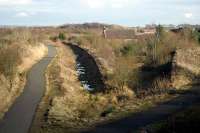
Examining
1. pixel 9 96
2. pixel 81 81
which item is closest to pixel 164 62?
pixel 81 81

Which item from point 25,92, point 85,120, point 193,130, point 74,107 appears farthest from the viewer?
point 25,92

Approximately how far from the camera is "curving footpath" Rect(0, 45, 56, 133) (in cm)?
1941

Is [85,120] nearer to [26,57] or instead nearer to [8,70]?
[8,70]

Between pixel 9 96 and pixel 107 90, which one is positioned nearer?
pixel 9 96

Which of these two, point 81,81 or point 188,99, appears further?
point 81,81

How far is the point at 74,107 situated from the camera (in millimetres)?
24375

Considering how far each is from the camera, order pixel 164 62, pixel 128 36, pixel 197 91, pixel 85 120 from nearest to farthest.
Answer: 1. pixel 85 120
2. pixel 197 91
3. pixel 164 62
4. pixel 128 36

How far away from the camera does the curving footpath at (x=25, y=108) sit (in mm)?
19406

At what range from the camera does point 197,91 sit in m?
27.2

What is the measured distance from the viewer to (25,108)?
23.9 m

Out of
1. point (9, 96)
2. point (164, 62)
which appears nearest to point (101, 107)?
point (9, 96)

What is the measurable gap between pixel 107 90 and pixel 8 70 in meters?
8.32

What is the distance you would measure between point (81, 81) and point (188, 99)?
621 inches

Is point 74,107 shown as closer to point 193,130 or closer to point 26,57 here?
point 193,130
